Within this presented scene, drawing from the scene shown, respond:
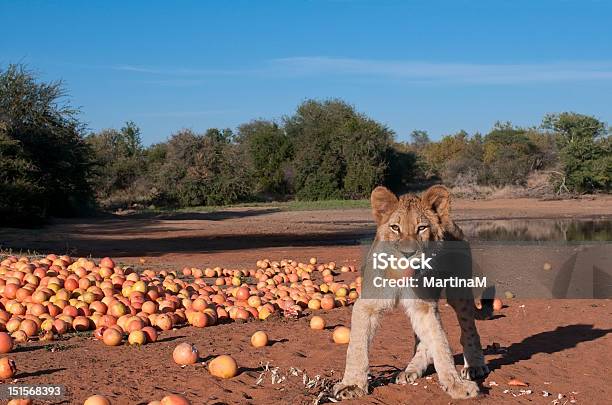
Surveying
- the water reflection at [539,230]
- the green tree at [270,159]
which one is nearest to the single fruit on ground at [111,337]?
the water reflection at [539,230]

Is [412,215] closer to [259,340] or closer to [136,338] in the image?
[259,340]

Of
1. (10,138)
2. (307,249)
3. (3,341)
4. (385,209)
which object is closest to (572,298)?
(385,209)

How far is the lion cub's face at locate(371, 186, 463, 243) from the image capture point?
5258 millimetres

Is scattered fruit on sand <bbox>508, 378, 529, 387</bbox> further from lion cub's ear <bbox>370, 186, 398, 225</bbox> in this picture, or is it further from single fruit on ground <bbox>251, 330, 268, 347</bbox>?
single fruit on ground <bbox>251, 330, 268, 347</bbox>

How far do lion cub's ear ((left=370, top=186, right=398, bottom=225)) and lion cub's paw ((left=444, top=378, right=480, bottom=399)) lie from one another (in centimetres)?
132

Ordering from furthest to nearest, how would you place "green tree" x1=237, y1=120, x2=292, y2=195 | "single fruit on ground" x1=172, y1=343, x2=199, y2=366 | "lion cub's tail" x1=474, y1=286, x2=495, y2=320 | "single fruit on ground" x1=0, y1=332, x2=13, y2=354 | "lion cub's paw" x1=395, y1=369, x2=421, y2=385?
"green tree" x1=237, y1=120, x2=292, y2=195 < "lion cub's tail" x1=474, y1=286, x2=495, y2=320 < "single fruit on ground" x1=0, y1=332, x2=13, y2=354 < "single fruit on ground" x1=172, y1=343, x2=199, y2=366 < "lion cub's paw" x1=395, y1=369, x2=421, y2=385

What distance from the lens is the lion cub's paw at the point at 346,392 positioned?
516cm

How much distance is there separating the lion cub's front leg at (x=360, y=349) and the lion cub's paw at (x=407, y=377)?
1.86 ft

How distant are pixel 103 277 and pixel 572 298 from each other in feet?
23.3

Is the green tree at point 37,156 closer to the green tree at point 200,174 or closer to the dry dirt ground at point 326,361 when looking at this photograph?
the green tree at point 200,174

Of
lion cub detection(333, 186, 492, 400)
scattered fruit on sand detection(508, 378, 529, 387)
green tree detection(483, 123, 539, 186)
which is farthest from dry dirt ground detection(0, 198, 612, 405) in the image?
green tree detection(483, 123, 539, 186)

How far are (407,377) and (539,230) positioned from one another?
23.9 m

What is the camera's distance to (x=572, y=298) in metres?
10.9

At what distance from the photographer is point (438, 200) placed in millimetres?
5609
